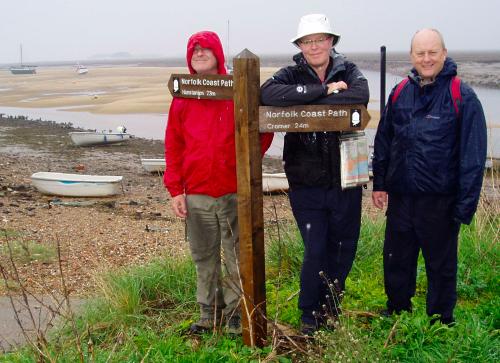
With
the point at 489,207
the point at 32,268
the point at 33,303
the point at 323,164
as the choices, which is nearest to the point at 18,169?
the point at 32,268

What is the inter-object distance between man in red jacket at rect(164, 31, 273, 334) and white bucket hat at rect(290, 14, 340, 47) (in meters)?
0.59

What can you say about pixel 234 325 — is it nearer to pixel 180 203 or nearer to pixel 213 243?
pixel 213 243

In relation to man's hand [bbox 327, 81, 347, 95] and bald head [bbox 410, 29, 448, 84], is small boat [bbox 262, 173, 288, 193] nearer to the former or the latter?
bald head [bbox 410, 29, 448, 84]

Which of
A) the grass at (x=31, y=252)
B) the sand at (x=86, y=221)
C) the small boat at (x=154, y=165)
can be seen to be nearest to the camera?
the sand at (x=86, y=221)

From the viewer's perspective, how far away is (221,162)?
3945mm

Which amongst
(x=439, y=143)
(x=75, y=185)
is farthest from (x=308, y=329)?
(x=75, y=185)

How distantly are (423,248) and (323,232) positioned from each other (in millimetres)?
725

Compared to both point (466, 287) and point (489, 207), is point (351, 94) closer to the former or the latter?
point (466, 287)

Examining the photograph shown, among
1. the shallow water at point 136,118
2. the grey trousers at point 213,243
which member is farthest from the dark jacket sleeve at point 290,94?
the shallow water at point 136,118

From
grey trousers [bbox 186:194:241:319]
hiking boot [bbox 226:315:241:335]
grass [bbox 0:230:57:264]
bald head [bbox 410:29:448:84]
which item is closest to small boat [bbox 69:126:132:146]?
grass [bbox 0:230:57:264]

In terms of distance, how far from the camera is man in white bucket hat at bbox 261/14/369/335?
142 inches

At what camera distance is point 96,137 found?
2041 cm

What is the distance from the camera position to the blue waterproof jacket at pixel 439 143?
11.9 feet

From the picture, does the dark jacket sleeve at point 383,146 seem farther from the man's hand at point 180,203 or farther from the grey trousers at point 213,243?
the man's hand at point 180,203
